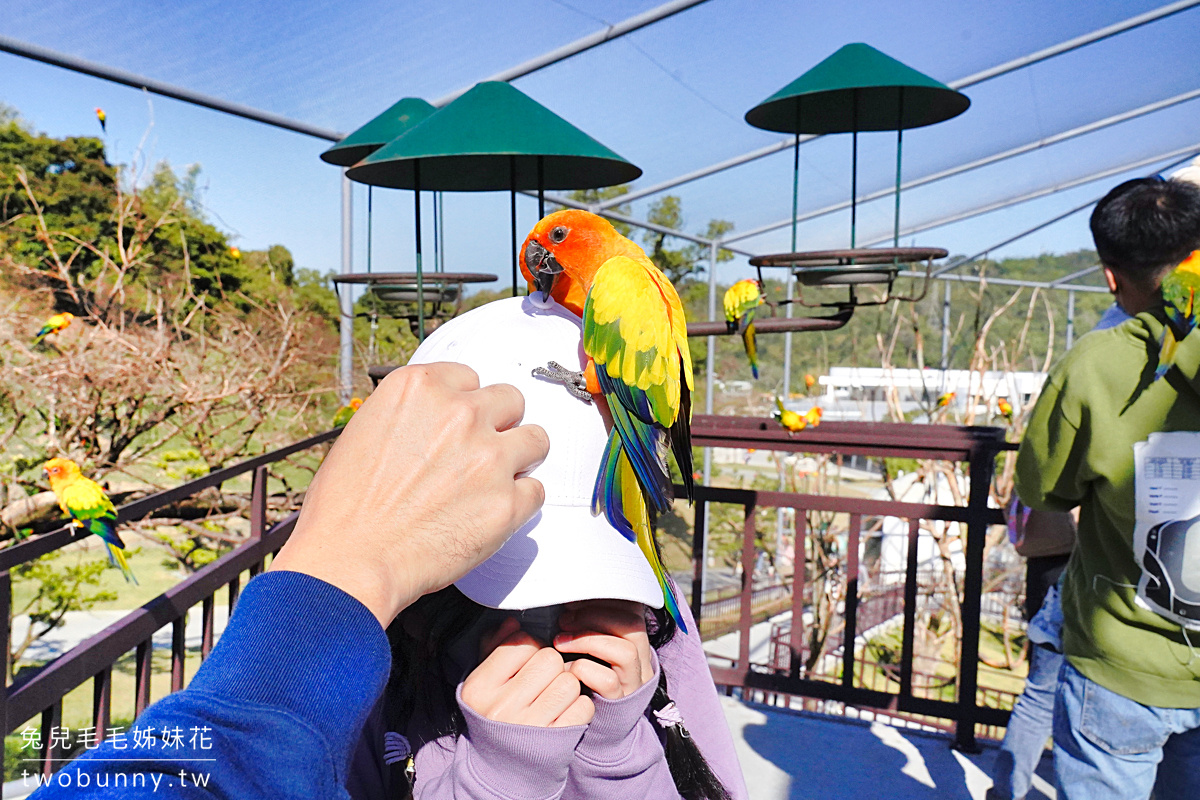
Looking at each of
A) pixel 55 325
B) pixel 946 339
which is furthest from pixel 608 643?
pixel 946 339

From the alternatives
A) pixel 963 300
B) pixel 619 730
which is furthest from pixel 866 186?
pixel 619 730

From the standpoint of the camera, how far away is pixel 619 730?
2.41 ft

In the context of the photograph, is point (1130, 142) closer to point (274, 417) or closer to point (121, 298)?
point (274, 417)

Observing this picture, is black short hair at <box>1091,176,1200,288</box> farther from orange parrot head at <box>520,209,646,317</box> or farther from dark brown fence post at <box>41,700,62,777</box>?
dark brown fence post at <box>41,700,62,777</box>

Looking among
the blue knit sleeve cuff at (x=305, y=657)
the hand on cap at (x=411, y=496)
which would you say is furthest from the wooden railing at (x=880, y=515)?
the blue knit sleeve cuff at (x=305, y=657)

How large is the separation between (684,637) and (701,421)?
1823 mm

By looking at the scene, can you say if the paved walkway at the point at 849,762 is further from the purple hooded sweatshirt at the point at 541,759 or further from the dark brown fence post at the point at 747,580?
the purple hooded sweatshirt at the point at 541,759

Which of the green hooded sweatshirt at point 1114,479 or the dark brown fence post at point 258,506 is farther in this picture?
the dark brown fence post at point 258,506

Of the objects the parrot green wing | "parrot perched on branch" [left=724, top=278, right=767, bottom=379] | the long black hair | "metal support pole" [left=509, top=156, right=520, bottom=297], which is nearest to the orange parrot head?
the long black hair

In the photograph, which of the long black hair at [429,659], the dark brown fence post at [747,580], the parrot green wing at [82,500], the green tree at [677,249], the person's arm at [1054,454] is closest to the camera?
the long black hair at [429,659]

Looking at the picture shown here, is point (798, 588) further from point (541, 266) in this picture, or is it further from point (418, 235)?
point (541, 266)

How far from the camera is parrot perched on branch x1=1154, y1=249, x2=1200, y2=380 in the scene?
114cm

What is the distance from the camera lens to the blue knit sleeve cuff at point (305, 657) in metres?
0.40

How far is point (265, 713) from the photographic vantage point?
1.28 feet
